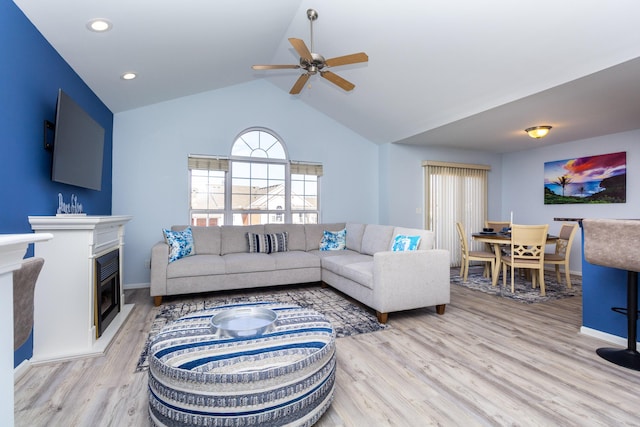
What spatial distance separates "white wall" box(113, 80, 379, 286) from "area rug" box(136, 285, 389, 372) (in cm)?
128

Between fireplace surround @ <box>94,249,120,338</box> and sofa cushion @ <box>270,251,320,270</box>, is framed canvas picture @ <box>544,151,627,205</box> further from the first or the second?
fireplace surround @ <box>94,249,120,338</box>

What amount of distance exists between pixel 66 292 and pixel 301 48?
2622 mm

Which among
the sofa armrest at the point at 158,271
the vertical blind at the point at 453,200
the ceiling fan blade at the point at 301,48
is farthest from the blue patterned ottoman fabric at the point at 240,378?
the vertical blind at the point at 453,200

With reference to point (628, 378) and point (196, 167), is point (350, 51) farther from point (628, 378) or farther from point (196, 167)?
point (628, 378)

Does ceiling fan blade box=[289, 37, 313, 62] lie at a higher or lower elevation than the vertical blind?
higher

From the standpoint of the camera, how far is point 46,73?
2.54 metres

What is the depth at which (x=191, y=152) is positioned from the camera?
481cm

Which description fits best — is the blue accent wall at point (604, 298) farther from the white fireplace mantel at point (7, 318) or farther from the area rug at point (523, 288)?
the white fireplace mantel at point (7, 318)

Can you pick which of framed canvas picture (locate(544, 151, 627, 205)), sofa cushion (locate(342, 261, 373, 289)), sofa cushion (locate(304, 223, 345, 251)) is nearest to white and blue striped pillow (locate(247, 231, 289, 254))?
sofa cushion (locate(304, 223, 345, 251))

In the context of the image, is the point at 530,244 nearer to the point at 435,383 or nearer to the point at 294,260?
the point at 435,383

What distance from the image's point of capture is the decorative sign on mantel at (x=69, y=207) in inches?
108

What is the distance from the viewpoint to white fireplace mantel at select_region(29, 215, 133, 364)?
91.9 inches

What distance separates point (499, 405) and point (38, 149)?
355 cm

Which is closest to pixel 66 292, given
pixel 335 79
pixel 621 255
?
pixel 335 79
